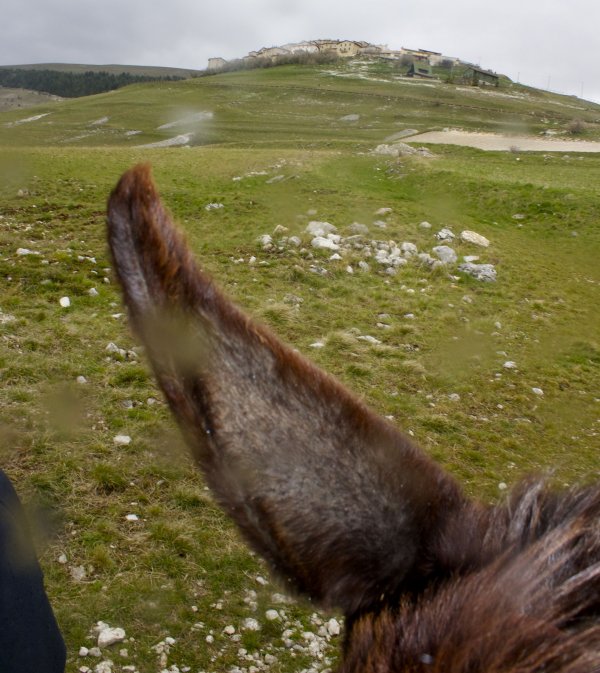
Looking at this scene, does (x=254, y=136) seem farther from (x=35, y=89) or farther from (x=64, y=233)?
(x=35, y=89)

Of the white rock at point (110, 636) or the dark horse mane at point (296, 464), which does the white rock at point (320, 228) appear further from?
the dark horse mane at point (296, 464)

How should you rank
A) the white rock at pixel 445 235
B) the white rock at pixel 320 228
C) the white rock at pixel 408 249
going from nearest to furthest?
the white rock at pixel 408 249, the white rock at pixel 320 228, the white rock at pixel 445 235

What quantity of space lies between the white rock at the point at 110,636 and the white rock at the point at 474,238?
434 inches

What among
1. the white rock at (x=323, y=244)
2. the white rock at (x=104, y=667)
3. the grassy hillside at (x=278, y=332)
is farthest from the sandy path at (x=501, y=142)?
the white rock at (x=104, y=667)

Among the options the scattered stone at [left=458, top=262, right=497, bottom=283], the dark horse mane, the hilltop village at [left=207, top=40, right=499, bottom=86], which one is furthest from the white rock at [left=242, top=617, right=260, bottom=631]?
the hilltop village at [left=207, top=40, right=499, bottom=86]

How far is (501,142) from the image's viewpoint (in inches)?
1341

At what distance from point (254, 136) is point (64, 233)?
92.7 ft

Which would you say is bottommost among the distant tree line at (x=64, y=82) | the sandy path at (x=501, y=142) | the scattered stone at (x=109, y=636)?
the scattered stone at (x=109, y=636)

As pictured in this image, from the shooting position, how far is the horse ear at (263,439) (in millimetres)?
1332

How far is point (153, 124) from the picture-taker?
40375 mm

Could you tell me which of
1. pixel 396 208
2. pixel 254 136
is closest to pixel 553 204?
pixel 396 208

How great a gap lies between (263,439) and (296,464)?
0.09 m

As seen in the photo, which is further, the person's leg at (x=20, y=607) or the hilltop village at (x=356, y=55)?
the hilltop village at (x=356, y=55)

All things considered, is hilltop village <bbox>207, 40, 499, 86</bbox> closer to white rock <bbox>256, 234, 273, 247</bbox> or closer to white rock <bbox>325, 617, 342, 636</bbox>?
white rock <bbox>256, 234, 273, 247</bbox>
